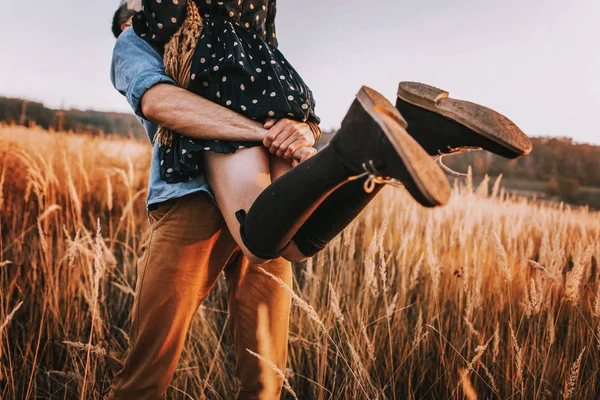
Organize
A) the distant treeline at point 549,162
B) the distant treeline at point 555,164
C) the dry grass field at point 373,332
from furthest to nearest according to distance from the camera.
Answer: the distant treeline at point 555,164 < the distant treeline at point 549,162 < the dry grass field at point 373,332

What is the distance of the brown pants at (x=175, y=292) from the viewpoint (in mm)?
1119

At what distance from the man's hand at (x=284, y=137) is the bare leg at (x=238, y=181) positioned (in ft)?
0.16

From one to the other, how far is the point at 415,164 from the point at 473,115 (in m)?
0.31

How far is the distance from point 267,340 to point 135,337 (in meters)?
0.38

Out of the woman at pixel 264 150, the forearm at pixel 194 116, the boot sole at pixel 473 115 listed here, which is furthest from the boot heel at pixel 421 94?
the forearm at pixel 194 116

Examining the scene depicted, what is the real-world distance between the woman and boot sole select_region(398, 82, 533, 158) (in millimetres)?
161

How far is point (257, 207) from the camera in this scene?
0.98 meters

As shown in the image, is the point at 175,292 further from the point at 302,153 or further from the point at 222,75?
the point at 222,75

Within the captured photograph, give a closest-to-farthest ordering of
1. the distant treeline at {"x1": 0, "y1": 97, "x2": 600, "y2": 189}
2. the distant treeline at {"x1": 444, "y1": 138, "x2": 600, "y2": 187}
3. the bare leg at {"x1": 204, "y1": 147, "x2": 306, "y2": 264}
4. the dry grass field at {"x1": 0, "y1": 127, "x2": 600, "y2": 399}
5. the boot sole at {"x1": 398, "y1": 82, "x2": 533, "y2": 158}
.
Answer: the boot sole at {"x1": 398, "y1": 82, "x2": 533, "y2": 158}, the bare leg at {"x1": 204, "y1": 147, "x2": 306, "y2": 264}, the dry grass field at {"x1": 0, "y1": 127, "x2": 600, "y2": 399}, the distant treeline at {"x1": 0, "y1": 97, "x2": 600, "y2": 189}, the distant treeline at {"x1": 444, "y1": 138, "x2": 600, "y2": 187}

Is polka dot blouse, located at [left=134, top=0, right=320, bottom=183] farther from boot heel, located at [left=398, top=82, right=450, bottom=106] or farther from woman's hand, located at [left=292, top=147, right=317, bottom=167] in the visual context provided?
boot heel, located at [left=398, top=82, right=450, bottom=106]

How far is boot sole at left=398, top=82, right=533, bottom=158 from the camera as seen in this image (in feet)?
Answer: 3.16

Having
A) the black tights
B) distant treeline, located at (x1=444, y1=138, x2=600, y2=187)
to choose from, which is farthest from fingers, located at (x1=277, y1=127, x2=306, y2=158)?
distant treeline, located at (x1=444, y1=138, x2=600, y2=187)

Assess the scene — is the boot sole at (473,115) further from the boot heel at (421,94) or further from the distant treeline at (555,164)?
the distant treeline at (555,164)

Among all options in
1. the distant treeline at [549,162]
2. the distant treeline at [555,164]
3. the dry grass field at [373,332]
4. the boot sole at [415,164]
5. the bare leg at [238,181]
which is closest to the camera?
the boot sole at [415,164]
